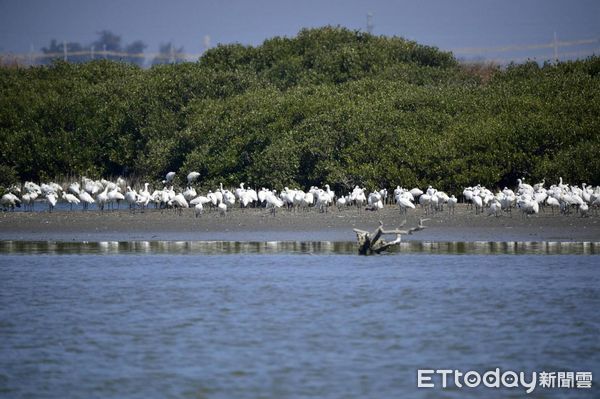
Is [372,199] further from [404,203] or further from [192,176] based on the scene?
[192,176]

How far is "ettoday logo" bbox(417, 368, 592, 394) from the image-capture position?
42.5ft

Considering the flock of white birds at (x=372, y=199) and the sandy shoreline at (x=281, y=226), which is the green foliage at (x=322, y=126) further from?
the sandy shoreline at (x=281, y=226)

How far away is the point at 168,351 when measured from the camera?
15266mm

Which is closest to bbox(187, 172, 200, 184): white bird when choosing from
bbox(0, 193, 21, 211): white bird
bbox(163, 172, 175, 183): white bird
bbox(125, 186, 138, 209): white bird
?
bbox(163, 172, 175, 183): white bird

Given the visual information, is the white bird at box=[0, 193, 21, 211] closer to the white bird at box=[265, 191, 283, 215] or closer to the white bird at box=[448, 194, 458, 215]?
Answer: the white bird at box=[265, 191, 283, 215]

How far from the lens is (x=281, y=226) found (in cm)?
3006

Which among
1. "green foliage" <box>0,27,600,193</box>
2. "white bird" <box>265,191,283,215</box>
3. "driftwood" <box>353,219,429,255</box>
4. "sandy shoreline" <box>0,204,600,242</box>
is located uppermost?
"green foliage" <box>0,27,600,193</box>

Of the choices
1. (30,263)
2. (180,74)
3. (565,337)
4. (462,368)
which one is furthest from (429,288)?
(180,74)

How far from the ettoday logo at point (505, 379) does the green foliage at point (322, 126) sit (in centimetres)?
2160

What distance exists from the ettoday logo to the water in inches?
7.8

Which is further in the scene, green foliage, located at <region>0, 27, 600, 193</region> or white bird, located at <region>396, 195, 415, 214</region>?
green foliage, located at <region>0, 27, 600, 193</region>

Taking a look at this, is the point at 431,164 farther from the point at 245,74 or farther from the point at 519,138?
the point at 245,74

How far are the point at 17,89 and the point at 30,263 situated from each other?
3663cm

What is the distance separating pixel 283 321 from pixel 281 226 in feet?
41.6
